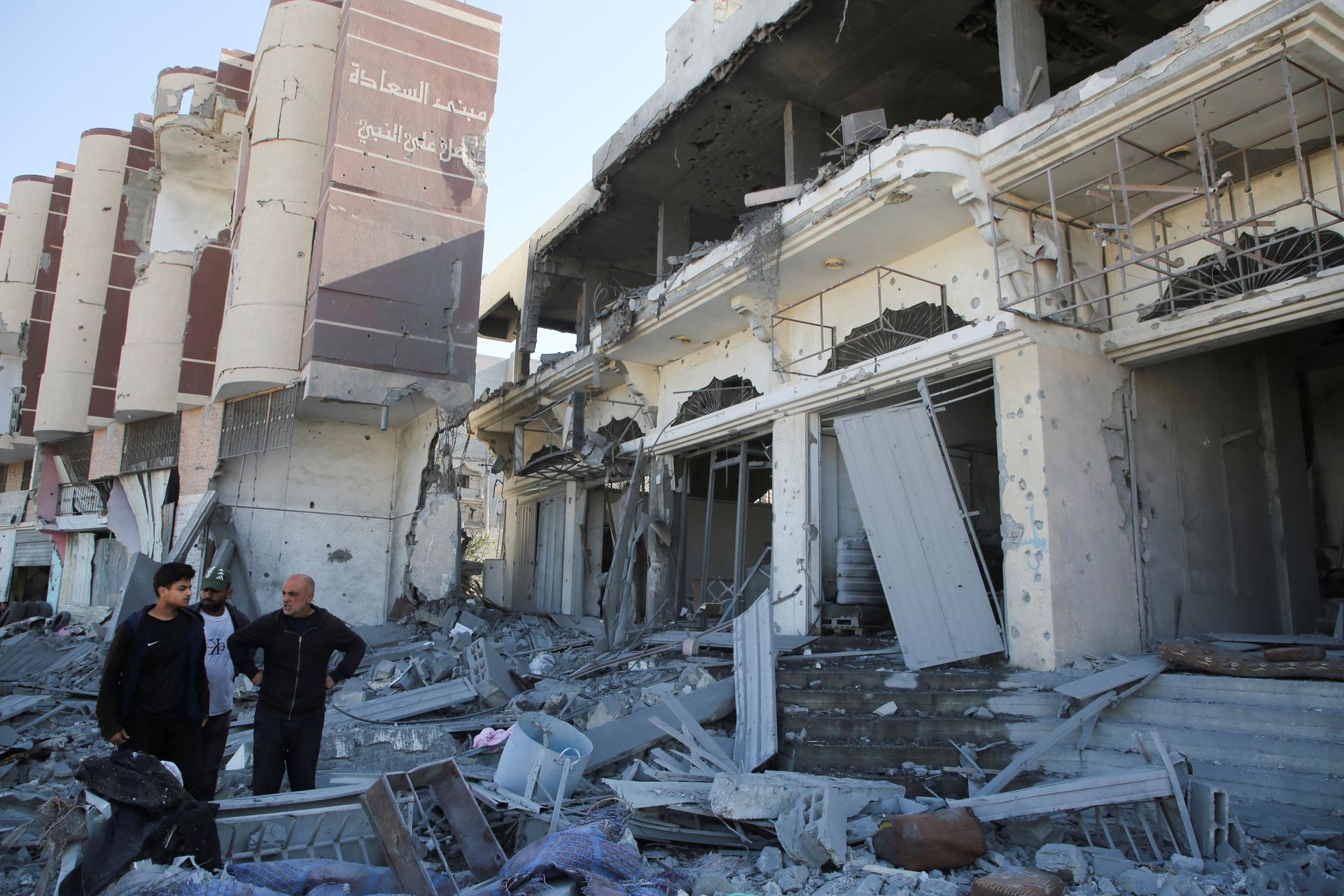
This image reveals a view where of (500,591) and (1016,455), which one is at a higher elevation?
(1016,455)

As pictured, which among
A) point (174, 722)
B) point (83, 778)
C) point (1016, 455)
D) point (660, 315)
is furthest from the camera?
point (660, 315)

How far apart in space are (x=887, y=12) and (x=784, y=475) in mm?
5082

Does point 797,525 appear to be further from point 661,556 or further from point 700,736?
point 700,736

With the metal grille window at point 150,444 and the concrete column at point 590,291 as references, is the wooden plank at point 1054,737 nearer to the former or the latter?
the concrete column at point 590,291

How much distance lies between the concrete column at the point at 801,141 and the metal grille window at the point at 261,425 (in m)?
8.53

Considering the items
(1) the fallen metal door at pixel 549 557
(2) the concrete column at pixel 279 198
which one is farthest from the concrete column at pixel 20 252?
(1) the fallen metal door at pixel 549 557

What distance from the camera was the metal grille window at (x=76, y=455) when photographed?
1977 centimetres

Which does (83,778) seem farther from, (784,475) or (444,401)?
(444,401)

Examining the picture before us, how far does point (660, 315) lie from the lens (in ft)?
36.9

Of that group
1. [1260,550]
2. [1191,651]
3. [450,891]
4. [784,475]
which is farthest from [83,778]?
[1260,550]

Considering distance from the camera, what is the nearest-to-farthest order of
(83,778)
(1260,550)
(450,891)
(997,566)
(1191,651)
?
1. (83,778)
2. (450,891)
3. (1191,651)
4. (1260,550)
5. (997,566)

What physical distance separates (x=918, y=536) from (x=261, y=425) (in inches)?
433

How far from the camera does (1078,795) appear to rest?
4480mm

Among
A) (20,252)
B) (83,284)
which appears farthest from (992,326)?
(20,252)
